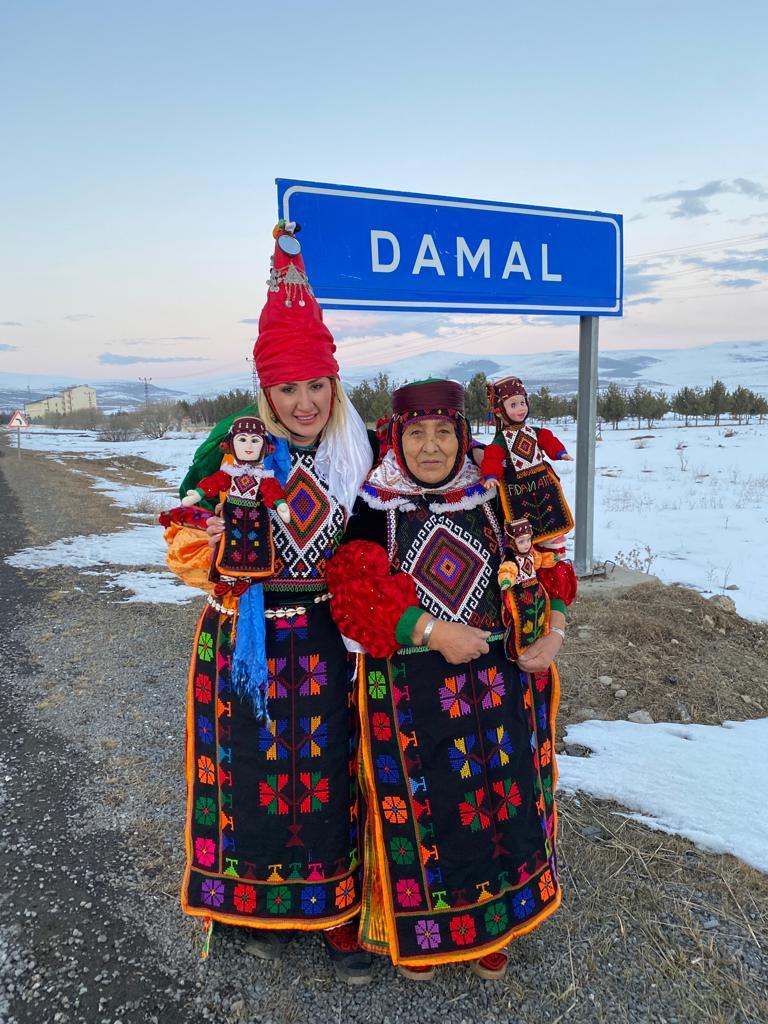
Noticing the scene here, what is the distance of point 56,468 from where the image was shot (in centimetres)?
2041

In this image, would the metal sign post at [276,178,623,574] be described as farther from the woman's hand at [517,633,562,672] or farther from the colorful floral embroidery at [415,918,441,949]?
the colorful floral embroidery at [415,918,441,949]

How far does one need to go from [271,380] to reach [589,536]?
15.2 feet

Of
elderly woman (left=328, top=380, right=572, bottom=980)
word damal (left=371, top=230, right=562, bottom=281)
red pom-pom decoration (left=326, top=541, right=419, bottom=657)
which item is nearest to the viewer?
red pom-pom decoration (left=326, top=541, right=419, bottom=657)

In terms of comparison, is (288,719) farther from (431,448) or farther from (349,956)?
(431,448)

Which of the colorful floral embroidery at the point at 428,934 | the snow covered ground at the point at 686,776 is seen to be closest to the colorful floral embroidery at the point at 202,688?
the colorful floral embroidery at the point at 428,934

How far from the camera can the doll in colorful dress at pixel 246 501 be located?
6.41ft

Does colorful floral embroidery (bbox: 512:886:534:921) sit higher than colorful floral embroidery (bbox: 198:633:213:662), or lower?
lower

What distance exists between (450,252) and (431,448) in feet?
9.79

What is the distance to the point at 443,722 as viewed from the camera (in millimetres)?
1959

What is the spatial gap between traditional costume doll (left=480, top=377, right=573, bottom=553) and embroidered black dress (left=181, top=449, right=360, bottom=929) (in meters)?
0.53

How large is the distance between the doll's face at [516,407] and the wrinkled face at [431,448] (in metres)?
0.20

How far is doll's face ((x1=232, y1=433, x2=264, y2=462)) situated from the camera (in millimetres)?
1972

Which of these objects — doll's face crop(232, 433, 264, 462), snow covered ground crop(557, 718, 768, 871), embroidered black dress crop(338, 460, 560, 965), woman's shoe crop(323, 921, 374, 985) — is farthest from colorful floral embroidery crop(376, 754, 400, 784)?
snow covered ground crop(557, 718, 768, 871)

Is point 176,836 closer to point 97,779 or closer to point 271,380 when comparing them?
point 97,779
